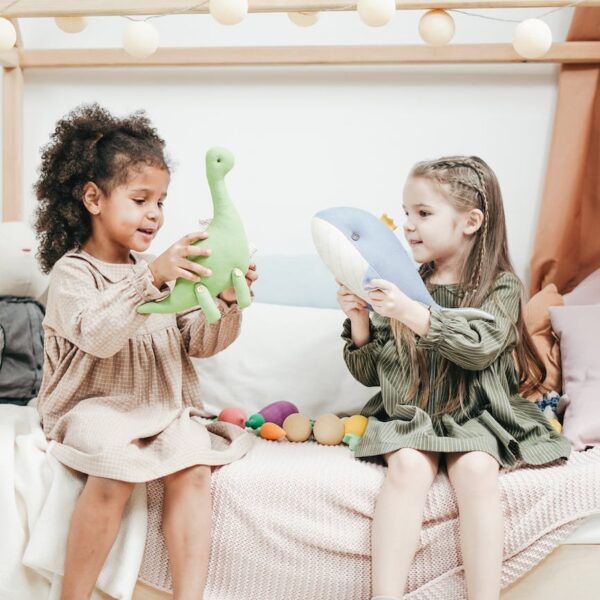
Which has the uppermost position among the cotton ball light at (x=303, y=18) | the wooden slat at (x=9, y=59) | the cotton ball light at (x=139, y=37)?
the cotton ball light at (x=303, y=18)

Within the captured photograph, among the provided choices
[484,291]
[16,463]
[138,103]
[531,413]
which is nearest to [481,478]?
[531,413]

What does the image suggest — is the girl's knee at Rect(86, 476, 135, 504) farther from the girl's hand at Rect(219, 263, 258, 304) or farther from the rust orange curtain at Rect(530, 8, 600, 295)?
the rust orange curtain at Rect(530, 8, 600, 295)

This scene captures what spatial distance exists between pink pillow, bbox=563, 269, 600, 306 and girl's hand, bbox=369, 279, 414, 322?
1.82 ft

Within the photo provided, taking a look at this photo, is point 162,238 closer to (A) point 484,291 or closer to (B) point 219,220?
(B) point 219,220

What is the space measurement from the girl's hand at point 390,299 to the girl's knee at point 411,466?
7.6 inches

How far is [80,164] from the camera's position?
141cm

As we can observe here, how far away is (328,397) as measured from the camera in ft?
5.08

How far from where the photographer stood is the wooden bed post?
186 centimetres

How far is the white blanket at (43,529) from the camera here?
3.88 feet

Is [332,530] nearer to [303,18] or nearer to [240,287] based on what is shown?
[240,287]

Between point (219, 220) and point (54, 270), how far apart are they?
0.30 m

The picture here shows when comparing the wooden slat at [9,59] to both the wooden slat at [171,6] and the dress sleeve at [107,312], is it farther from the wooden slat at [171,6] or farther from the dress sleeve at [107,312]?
the dress sleeve at [107,312]

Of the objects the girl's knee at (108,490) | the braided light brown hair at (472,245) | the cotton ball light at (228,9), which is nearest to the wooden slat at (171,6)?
the cotton ball light at (228,9)

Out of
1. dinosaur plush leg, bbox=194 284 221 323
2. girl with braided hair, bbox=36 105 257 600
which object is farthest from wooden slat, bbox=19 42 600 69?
dinosaur plush leg, bbox=194 284 221 323
